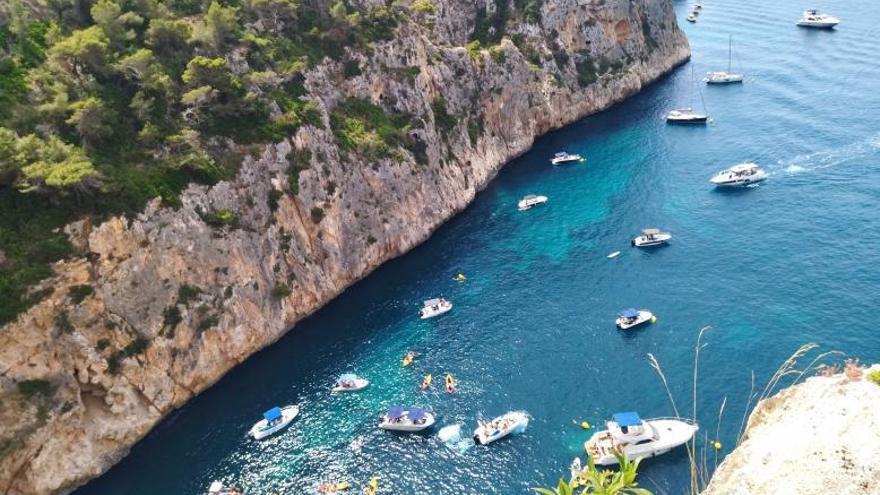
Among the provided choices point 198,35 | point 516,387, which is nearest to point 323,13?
point 198,35

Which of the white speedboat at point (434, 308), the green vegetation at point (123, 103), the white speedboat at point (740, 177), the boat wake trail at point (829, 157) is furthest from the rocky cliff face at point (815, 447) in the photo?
the boat wake trail at point (829, 157)

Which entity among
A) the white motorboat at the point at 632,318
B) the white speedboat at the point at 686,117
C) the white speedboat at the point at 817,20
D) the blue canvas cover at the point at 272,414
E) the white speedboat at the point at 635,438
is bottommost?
the white speedboat at the point at 635,438

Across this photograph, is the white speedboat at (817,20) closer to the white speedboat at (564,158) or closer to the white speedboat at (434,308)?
the white speedboat at (564,158)

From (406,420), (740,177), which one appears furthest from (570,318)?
(740,177)

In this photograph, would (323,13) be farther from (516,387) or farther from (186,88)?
(516,387)

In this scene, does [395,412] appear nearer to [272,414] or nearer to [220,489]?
[272,414]

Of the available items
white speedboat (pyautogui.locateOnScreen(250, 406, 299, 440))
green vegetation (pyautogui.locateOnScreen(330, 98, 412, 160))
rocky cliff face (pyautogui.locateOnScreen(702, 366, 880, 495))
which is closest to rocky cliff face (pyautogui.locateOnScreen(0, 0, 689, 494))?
green vegetation (pyautogui.locateOnScreen(330, 98, 412, 160))
